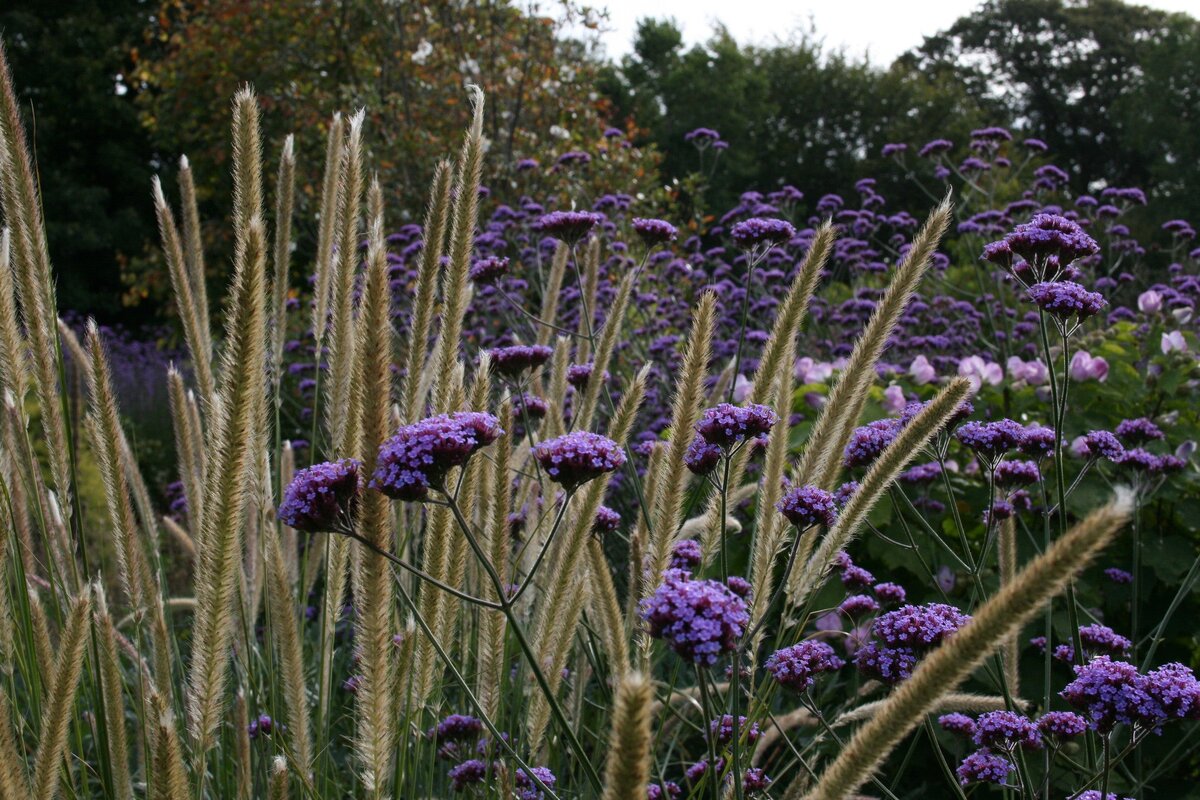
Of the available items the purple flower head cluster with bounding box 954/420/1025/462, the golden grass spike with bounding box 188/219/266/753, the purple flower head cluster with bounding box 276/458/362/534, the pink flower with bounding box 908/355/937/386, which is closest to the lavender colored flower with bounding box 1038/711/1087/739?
the purple flower head cluster with bounding box 954/420/1025/462

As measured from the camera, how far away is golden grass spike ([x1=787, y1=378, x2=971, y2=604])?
1.39m

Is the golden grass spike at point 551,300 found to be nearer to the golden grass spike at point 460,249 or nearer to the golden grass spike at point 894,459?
the golden grass spike at point 460,249

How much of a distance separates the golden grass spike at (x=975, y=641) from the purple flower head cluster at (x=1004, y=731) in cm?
101

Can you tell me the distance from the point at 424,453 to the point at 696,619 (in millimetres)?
384

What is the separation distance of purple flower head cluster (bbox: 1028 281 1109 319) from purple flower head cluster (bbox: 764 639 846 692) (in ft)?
2.63

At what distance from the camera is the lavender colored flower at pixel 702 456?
1760 mm

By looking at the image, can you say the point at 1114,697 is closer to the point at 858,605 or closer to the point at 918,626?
the point at 918,626

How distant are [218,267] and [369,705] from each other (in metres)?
15.6

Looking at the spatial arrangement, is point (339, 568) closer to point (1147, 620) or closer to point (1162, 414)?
point (1147, 620)

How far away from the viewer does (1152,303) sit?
573cm

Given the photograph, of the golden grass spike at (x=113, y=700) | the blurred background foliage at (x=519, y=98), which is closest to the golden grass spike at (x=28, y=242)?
the golden grass spike at (x=113, y=700)

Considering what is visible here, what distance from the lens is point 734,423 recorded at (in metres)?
1.67

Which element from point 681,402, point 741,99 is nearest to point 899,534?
point 681,402

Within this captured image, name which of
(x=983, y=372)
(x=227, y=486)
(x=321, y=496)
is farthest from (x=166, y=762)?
(x=983, y=372)
